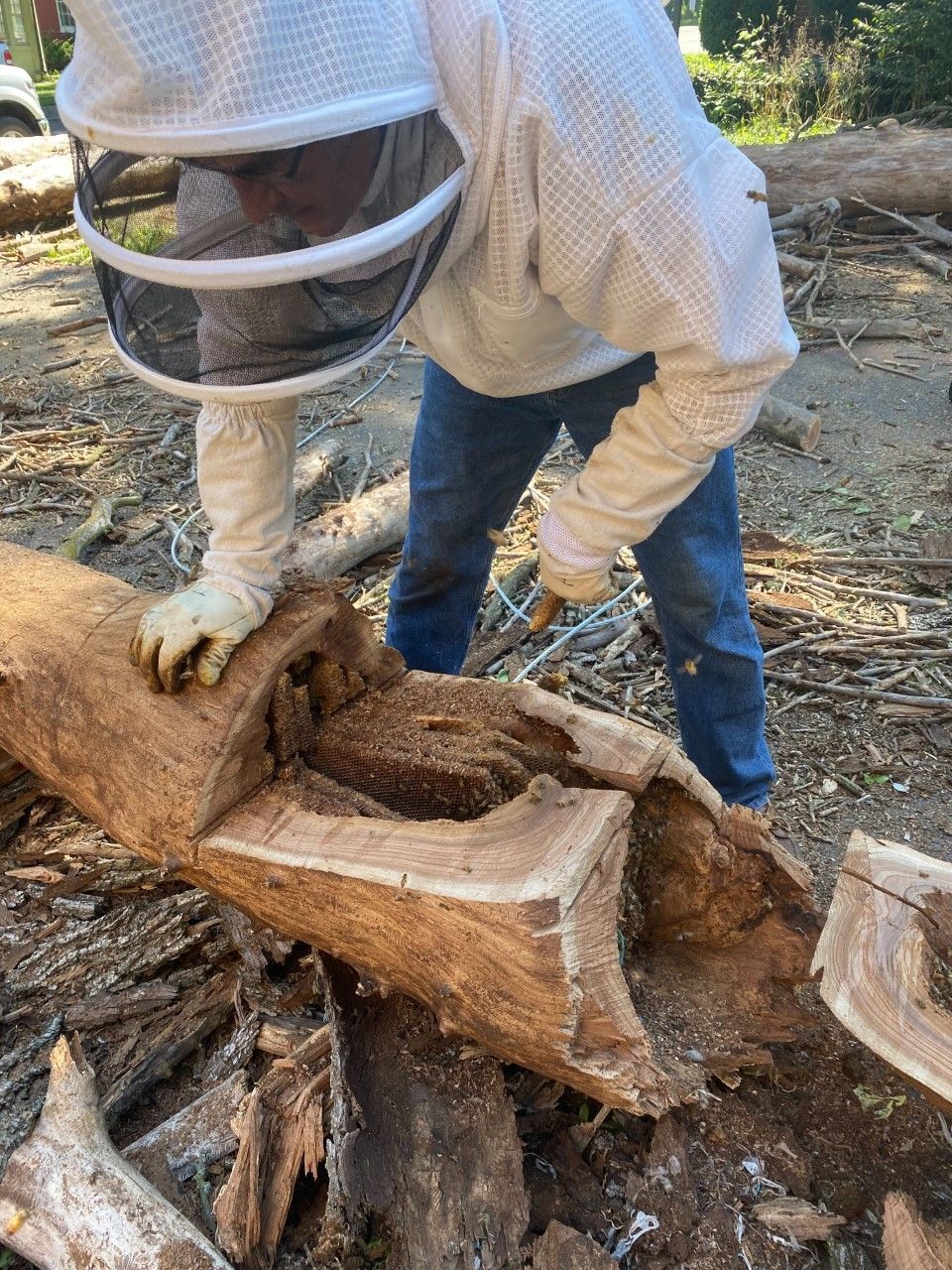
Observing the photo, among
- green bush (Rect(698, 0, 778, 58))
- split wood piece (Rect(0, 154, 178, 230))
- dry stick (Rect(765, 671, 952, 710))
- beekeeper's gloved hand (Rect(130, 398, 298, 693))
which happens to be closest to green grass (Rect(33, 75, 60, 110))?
green bush (Rect(698, 0, 778, 58))

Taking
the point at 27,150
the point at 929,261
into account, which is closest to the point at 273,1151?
the point at 929,261

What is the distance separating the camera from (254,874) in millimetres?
1768

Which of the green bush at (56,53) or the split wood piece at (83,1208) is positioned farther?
the green bush at (56,53)

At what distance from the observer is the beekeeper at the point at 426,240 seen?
122 cm

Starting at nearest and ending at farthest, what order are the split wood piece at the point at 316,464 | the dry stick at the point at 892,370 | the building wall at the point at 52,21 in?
1. the split wood piece at the point at 316,464
2. the dry stick at the point at 892,370
3. the building wall at the point at 52,21

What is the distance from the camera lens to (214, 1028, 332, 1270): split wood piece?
5.71 ft

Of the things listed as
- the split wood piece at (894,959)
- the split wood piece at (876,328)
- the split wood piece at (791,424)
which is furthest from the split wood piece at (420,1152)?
the split wood piece at (876,328)

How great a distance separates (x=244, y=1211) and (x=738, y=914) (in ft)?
3.41

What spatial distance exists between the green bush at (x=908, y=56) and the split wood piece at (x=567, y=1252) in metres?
11.4

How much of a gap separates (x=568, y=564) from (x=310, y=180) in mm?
909

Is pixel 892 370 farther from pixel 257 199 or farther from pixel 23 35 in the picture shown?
pixel 23 35

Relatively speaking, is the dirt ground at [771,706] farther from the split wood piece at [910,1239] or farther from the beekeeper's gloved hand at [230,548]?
the beekeeper's gloved hand at [230,548]

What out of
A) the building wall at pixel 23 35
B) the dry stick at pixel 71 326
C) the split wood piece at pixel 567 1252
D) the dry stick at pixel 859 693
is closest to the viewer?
the split wood piece at pixel 567 1252

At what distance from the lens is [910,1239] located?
1.51 metres
